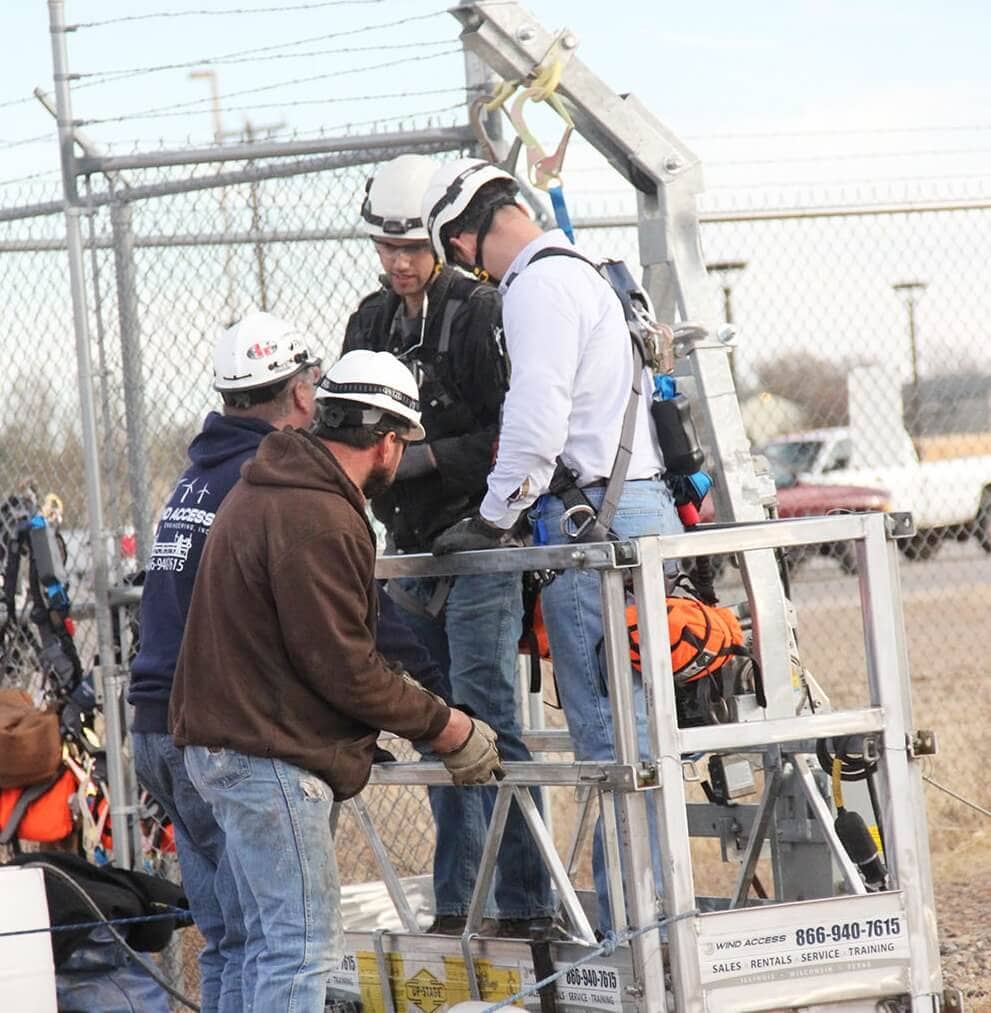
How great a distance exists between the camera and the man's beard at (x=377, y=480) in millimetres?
4377

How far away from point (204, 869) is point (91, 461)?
215 cm

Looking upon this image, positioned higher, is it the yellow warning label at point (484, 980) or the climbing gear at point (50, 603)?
the climbing gear at point (50, 603)

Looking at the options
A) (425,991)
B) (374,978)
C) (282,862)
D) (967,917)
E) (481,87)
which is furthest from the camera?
(967,917)

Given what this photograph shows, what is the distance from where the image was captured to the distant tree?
14.0m

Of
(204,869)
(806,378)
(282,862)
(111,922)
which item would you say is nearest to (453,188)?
(282,862)

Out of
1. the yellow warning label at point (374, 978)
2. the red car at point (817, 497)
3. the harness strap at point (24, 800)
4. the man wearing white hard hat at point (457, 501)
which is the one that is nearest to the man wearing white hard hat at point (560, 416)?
the man wearing white hard hat at point (457, 501)

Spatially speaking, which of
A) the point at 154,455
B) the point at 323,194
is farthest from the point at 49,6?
the point at 154,455

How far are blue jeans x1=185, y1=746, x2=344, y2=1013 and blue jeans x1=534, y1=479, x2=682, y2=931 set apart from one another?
2.70 feet

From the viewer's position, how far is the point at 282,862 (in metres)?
4.16

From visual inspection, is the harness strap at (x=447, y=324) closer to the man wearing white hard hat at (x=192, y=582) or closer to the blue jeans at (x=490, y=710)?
the man wearing white hard hat at (x=192, y=582)

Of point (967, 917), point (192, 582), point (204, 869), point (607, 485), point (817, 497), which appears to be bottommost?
point (967, 917)

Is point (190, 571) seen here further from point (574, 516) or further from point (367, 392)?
point (574, 516)

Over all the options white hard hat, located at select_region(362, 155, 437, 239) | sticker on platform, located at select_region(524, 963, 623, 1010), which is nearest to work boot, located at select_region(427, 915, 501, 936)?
sticker on platform, located at select_region(524, 963, 623, 1010)

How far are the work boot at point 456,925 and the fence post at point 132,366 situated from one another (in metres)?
2.10
